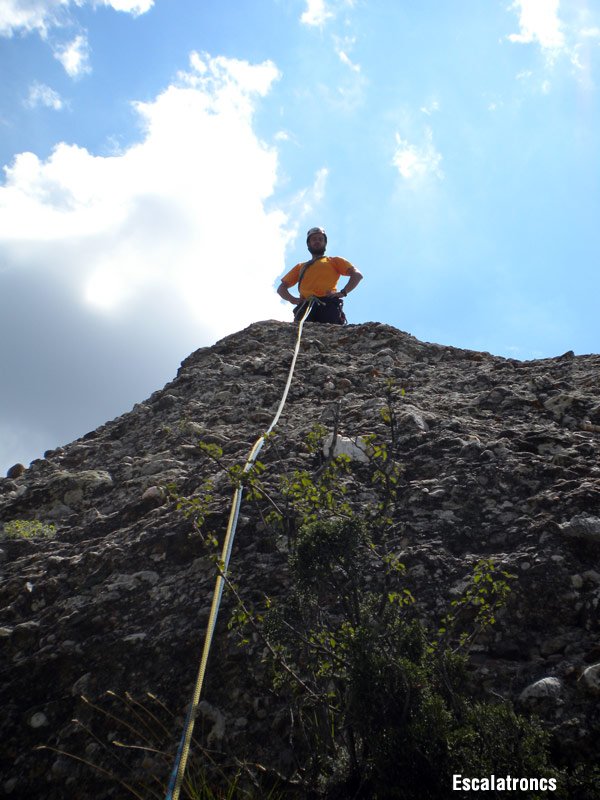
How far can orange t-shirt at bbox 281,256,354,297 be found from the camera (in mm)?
9094

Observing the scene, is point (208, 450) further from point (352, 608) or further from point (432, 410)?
point (432, 410)

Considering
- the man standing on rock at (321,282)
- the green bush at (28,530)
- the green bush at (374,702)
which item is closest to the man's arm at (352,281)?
the man standing on rock at (321,282)

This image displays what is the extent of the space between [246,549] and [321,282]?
6.00 metres

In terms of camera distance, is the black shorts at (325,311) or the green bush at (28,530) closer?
the green bush at (28,530)

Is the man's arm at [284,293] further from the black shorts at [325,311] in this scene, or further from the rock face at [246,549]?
the rock face at [246,549]

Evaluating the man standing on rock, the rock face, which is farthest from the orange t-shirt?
the rock face

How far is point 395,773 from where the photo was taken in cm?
206

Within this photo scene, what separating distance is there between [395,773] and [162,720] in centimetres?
125

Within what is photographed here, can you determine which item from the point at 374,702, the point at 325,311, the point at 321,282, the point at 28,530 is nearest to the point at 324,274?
the point at 321,282

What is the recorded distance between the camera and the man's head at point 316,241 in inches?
361

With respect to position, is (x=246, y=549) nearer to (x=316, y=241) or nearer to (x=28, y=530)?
(x=28, y=530)

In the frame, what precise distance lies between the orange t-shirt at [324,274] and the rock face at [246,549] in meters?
2.80

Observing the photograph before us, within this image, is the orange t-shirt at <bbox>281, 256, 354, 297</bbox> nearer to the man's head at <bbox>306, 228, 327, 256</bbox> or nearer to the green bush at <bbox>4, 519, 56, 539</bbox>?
the man's head at <bbox>306, 228, 327, 256</bbox>

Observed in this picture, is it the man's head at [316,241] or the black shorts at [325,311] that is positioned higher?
the man's head at [316,241]
